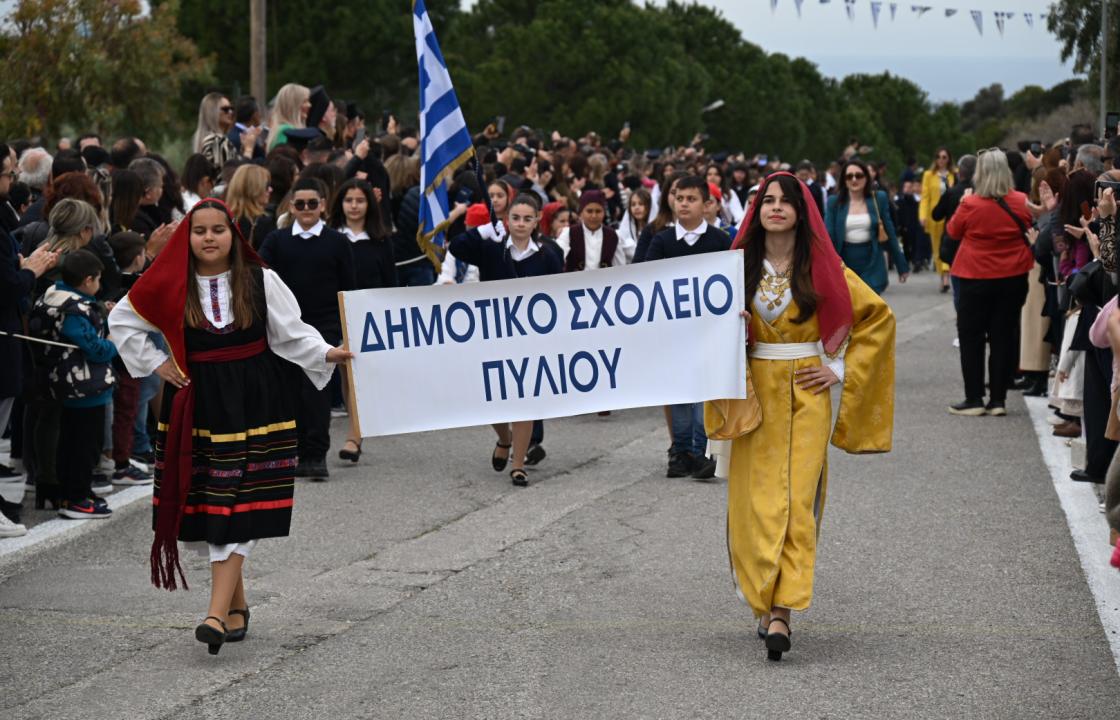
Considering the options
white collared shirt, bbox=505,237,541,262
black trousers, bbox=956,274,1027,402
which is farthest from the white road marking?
white collared shirt, bbox=505,237,541,262

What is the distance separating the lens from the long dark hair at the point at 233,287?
674cm

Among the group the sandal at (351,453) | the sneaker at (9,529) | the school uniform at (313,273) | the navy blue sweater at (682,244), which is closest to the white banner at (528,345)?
the sneaker at (9,529)

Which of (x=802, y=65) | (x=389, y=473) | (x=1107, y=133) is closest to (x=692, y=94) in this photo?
(x=802, y=65)

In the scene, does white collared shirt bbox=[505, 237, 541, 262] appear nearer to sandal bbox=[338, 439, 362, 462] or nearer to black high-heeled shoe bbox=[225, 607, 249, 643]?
sandal bbox=[338, 439, 362, 462]

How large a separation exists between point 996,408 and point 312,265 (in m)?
5.71

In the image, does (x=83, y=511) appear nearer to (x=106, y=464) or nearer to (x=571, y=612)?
(x=106, y=464)

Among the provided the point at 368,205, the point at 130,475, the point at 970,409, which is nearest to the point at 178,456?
the point at 130,475

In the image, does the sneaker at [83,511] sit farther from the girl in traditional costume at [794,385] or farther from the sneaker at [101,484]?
the girl in traditional costume at [794,385]

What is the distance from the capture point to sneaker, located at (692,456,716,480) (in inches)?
417

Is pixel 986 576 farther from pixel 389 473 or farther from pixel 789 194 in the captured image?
pixel 389 473

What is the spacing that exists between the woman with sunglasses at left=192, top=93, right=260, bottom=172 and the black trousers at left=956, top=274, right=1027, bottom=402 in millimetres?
6112

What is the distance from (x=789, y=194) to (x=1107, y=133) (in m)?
8.42

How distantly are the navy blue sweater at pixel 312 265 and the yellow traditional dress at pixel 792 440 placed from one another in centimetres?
426

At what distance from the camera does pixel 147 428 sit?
11930mm
